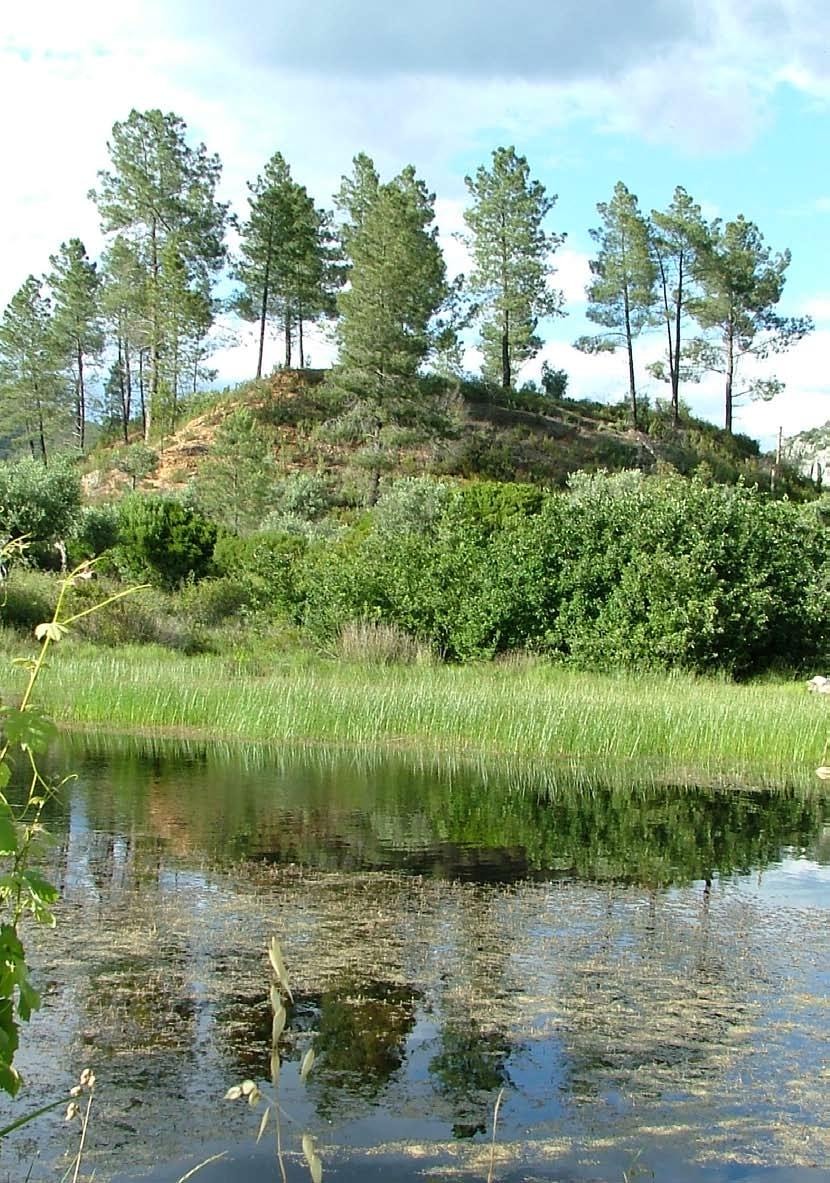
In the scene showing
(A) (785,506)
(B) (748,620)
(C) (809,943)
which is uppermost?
(A) (785,506)

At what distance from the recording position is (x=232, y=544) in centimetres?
3189

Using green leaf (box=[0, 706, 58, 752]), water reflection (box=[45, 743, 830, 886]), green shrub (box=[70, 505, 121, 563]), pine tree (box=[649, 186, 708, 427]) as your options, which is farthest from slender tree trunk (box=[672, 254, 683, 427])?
Result: green leaf (box=[0, 706, 58, 752])

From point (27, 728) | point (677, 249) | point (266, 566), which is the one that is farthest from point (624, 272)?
point (27, 728)

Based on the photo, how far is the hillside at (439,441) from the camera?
48719 millimetres

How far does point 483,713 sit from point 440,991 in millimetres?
9727

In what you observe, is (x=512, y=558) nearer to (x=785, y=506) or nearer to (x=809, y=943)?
(x=785, y=506)

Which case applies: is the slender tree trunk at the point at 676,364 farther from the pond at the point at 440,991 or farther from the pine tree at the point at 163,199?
the pond at the point at 440,991

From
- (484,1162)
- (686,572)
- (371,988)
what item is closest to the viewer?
(484,1162)

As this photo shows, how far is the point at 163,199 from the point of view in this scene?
5484cm

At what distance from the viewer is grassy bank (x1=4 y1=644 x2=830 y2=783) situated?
49.0 ft

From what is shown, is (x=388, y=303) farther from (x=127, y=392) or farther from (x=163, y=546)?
(x=127, y=392)

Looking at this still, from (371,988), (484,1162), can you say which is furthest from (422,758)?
(484,1162)

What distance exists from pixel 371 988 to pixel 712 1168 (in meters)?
2.29

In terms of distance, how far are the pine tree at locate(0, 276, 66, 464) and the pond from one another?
59.1m
